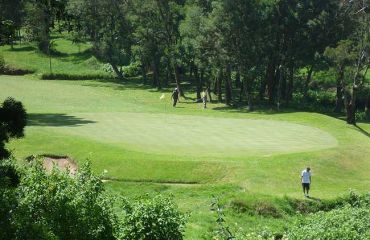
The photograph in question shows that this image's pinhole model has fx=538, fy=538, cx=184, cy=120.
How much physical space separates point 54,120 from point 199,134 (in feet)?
47.8

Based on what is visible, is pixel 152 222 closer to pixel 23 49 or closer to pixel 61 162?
pixel 61 162

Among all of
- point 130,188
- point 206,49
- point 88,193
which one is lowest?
point 130,188

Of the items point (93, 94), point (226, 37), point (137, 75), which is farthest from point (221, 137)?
point (137, 75)

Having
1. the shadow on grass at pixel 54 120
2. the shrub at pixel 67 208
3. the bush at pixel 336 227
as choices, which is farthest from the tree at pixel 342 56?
the shrub at pixel 67 208

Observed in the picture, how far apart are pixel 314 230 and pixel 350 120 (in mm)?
39549

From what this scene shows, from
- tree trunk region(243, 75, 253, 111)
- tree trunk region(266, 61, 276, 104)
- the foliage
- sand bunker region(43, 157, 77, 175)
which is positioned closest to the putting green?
sand bunker region(43, 157, 77, 175)

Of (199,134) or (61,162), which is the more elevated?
(199,134)

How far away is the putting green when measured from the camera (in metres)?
36.5

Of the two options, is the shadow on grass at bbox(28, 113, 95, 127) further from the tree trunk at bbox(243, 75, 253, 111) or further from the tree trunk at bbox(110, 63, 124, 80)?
the tree trunk at bbox(110, 63, 124, 80)

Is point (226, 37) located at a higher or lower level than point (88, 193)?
higher

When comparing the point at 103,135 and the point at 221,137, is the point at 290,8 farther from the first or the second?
the point at 103,135

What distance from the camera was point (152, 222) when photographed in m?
17.6

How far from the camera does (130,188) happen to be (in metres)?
31.5

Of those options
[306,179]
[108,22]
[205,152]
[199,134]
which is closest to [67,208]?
[306,179]
